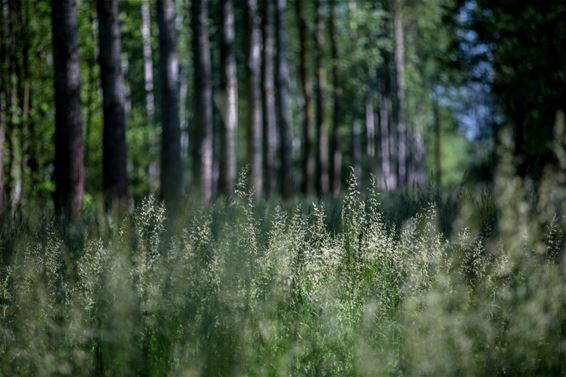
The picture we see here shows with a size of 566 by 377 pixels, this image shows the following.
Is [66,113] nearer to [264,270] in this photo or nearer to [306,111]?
[264,270]

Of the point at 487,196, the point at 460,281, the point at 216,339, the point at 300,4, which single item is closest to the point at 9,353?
the point at 216,339

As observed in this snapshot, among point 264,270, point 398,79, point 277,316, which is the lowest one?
point 277,316

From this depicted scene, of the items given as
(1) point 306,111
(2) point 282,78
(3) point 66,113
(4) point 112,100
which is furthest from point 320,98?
(3) point 66,113

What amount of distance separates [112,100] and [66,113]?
3.79ft

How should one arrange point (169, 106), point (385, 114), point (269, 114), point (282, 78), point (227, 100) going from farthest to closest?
1. point (385, 114)
2. point (282, 78)
3. point (269, 114)
4. point (227, 100)
5. point (169, 106)

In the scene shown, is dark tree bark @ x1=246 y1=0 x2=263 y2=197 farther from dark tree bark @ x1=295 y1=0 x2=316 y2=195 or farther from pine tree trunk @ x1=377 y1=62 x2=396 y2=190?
pine tree trunk @ x1=377 y1=62 x2=396 y2=190

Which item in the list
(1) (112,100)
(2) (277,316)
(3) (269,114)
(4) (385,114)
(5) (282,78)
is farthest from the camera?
(4) (385,114)

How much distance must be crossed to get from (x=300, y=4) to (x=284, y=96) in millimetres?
4112

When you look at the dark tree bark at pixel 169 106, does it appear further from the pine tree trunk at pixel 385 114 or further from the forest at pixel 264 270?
the pine tree trunk at pixel 385 114

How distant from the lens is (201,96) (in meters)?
14.3

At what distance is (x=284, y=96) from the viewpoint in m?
20.3

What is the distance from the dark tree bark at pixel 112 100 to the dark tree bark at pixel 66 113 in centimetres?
102

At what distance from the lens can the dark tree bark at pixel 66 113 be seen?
9.11 metres

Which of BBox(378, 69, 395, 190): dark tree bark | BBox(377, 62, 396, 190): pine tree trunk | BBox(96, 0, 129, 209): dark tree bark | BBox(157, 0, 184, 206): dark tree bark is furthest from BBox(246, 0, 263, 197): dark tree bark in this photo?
BBox(378, 69, 395, 190): dark tree bark
